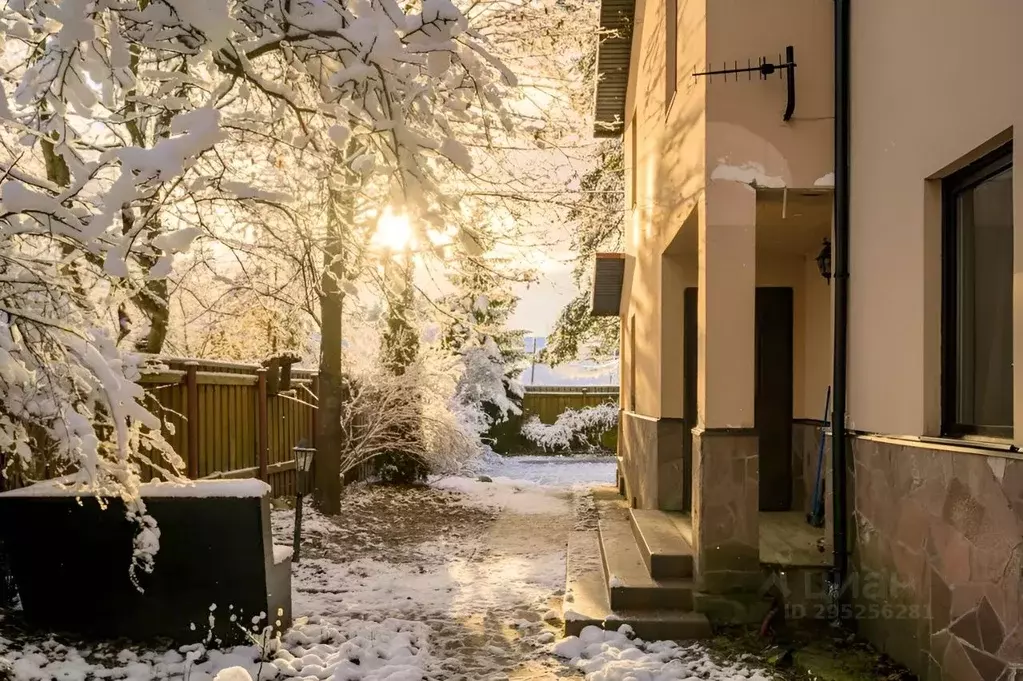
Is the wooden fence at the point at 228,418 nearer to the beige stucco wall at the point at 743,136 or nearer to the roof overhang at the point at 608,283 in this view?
the beige stucco wall at the point at 743,136

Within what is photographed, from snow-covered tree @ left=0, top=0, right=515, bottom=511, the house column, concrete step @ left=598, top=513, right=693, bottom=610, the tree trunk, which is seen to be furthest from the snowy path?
snow-covered tree @ left=0, top=0, right=515, bottom=511

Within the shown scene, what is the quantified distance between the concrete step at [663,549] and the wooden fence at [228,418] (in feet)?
10.7

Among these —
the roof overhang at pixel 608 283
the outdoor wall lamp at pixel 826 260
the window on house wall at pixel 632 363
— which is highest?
the roof overhang at pixel 608 283

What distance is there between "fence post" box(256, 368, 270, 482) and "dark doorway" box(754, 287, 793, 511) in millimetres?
5921

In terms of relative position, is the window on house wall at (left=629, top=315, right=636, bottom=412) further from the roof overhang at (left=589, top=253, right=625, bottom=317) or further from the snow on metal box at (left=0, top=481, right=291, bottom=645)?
the snow on metal box at (left=0, top=481, right=291, bottom=645)

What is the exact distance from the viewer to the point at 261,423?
9.48 m

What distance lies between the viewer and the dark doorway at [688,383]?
7820 mm

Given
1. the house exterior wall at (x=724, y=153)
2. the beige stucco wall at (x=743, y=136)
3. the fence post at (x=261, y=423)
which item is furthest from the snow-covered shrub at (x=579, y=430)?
the beige stucco wall at (x=743, y=136)

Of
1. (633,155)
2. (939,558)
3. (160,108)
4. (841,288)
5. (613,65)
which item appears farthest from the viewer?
(613,65)

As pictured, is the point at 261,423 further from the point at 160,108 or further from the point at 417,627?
the point at 160,108

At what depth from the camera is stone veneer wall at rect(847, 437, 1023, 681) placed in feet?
10.7

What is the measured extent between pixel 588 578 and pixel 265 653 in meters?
2.71

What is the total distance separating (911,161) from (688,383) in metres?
3.88

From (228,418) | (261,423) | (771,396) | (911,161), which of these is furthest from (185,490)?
(771,396)
